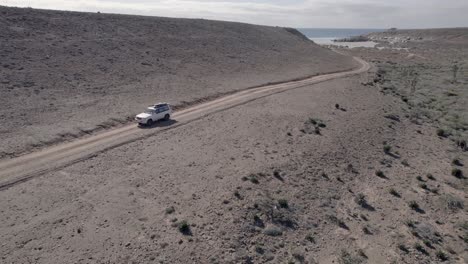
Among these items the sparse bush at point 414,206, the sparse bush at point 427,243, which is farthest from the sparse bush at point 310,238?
the sparse bush at point 414,206

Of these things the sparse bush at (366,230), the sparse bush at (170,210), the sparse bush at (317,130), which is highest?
the sparse bush at (317,130)

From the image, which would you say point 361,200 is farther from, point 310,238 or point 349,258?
point 349,258

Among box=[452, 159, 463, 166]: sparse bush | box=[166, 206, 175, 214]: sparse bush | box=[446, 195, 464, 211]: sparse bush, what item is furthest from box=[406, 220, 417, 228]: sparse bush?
box=[166, 206, 175, 214]: sparse bush

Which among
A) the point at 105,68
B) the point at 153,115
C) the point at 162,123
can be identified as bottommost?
the point at 162,123

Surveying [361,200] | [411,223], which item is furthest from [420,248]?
[361,200]

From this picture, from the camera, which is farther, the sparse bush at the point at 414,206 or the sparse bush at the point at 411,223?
the sparse bush at the point at 414,206

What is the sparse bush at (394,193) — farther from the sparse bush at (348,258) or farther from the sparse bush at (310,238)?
the sparse bush at (310,238)

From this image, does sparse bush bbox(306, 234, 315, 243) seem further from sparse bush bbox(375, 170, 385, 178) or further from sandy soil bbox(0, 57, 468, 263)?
sparse bush bbox(375, 170, 385, 178)
